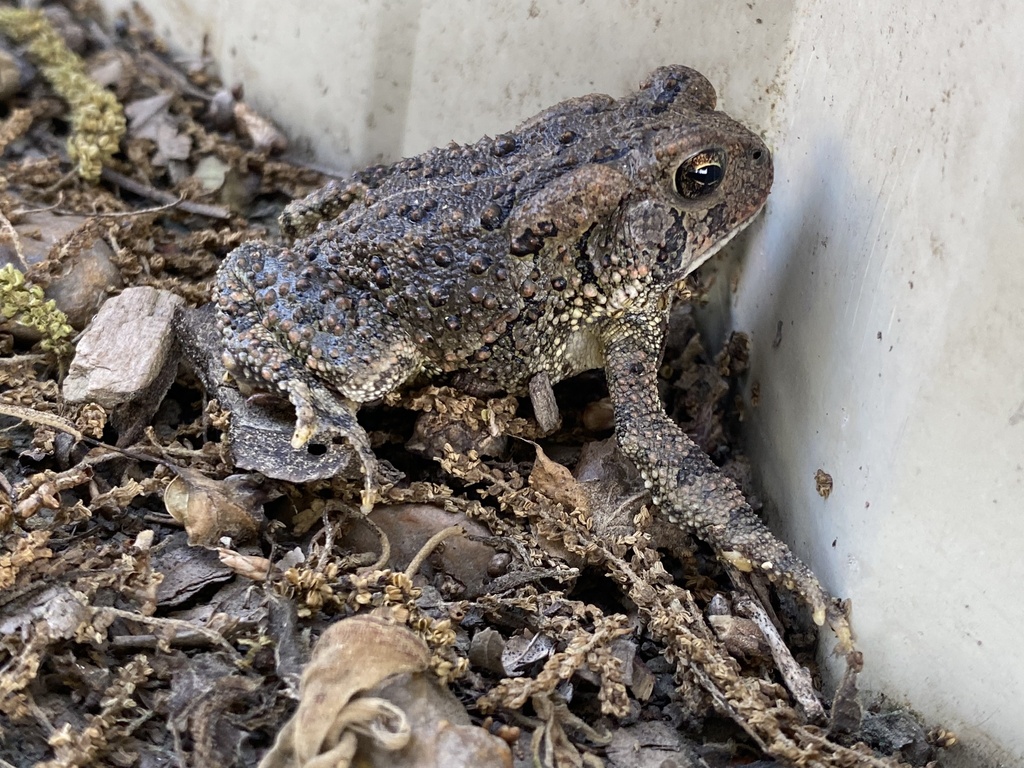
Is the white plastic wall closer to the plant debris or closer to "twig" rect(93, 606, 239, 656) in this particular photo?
the plant debris

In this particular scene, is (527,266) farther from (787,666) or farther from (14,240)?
(14,240)

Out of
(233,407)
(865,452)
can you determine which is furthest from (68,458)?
(865,452)

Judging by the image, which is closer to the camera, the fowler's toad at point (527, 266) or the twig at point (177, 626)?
the twig at point (177, 626)

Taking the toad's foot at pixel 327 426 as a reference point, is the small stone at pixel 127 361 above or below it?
below

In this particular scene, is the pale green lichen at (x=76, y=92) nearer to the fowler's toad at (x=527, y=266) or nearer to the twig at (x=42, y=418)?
the fowler's toad at (x=527, y=266)

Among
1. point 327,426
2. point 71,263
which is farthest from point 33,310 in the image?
point 327,426

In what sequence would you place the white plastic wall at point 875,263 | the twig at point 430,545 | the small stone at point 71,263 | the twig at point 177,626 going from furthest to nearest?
1. the small stone at point 71,263
2. the twig at point 430,545
3. the twig at point 177,626
4. the white plastic wall at point 875,263

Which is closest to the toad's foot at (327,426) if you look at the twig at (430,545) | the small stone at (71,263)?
the twig at (430,545)

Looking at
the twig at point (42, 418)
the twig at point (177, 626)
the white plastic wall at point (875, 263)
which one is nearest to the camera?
the white plastic wall at point (875, 263)

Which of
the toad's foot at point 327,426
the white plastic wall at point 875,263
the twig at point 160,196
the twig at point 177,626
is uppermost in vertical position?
the white plastic wall at point 875,263
